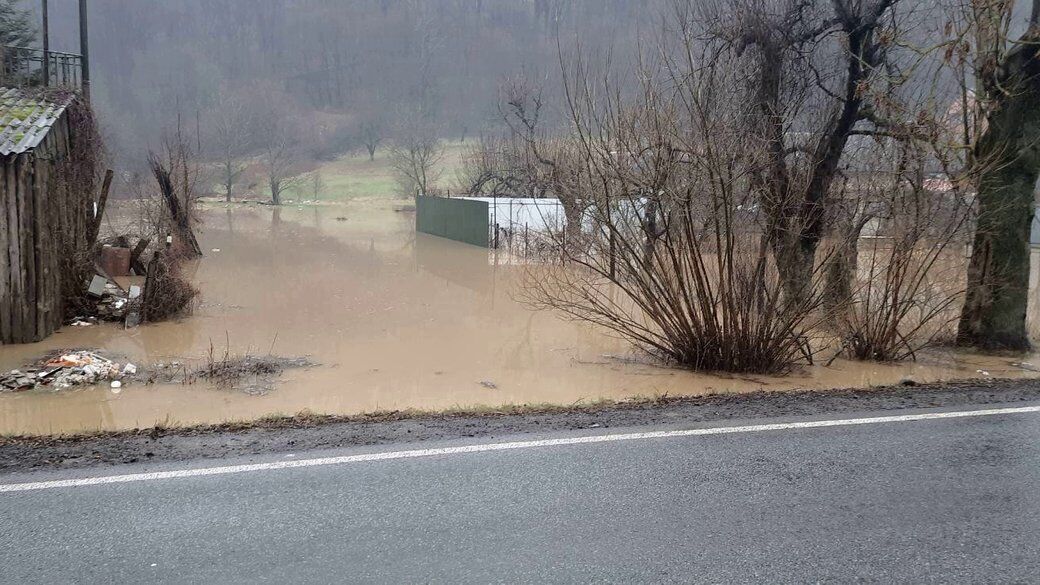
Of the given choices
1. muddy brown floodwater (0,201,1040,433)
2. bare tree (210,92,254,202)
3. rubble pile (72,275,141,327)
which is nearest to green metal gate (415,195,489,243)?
muddy brown floodwater (0,201,1040,433)

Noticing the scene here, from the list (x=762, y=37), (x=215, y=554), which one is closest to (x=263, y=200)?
(x=762, y=37)

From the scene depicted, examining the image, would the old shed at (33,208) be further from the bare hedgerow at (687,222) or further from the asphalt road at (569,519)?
the bare hedgerow at (687,222)

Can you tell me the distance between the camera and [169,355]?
41.9ft

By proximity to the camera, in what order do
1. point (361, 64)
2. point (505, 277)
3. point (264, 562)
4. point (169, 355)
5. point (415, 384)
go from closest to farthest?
point (264, 562) → point (415, 384) → point (169, 355) → point (505, 277) → point (361, 64)

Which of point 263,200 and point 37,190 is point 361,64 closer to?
point 263,200

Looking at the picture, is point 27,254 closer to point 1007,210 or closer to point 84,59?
point 84,59

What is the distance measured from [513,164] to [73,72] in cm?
2490

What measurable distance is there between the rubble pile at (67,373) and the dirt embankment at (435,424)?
12.7ft

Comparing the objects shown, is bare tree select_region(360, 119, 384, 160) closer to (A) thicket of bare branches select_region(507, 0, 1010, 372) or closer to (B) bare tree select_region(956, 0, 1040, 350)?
(A) thicket of bare branches select_region(507, 0, 1010, 372)

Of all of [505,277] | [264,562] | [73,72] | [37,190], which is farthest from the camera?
[505,277]

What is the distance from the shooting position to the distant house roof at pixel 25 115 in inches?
454

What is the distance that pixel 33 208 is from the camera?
11.9 metres

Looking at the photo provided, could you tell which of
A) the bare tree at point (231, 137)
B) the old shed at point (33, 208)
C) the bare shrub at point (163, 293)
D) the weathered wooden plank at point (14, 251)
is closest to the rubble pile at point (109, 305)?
the bare shrub at point (163, 293)

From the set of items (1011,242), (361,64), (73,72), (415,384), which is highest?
(361,64)
